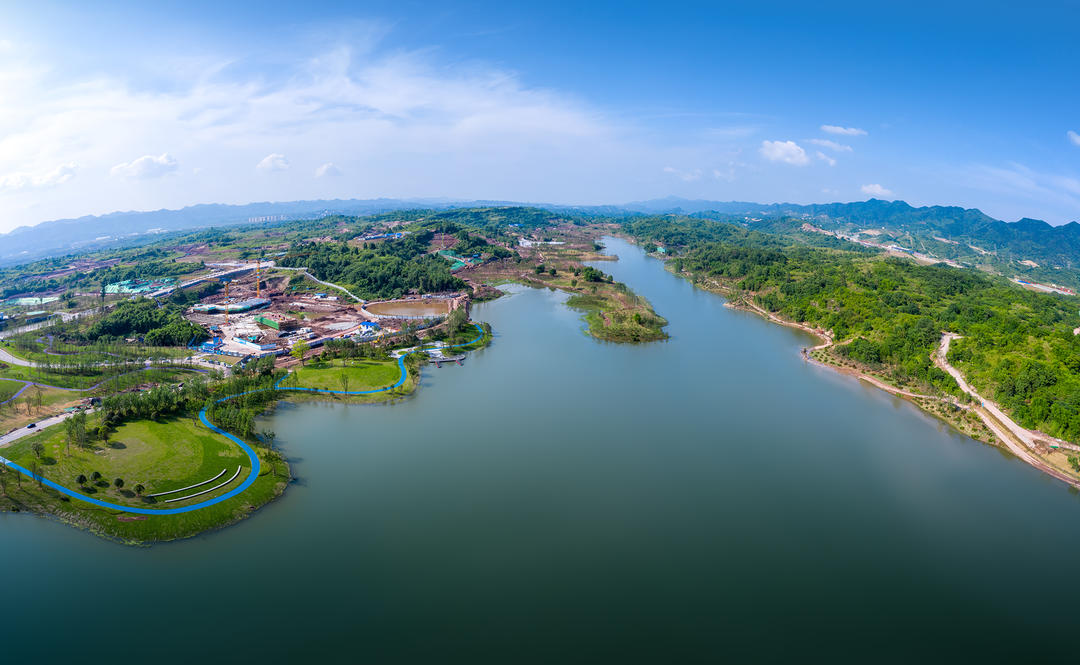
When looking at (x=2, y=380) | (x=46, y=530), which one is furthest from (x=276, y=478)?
(x=2, y=380)

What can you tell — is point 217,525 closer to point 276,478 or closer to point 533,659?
point 276,478

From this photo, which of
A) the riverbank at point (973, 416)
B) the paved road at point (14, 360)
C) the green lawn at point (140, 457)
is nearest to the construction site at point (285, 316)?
the paved road at point (14, 360)

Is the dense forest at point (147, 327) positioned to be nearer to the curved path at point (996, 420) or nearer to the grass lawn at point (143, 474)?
the grass lawn at point (143, 474)

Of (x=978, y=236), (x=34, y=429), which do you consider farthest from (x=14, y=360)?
(x=978, y=236)

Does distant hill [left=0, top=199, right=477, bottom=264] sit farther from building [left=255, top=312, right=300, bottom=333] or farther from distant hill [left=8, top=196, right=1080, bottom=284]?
building [left=255, top=312, right=300, bottom=333]

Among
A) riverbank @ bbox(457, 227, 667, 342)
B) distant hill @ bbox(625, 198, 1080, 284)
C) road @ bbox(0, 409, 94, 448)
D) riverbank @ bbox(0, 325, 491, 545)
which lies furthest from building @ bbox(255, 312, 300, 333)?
distant hill @ bbox(625, 198, 1080, 284)

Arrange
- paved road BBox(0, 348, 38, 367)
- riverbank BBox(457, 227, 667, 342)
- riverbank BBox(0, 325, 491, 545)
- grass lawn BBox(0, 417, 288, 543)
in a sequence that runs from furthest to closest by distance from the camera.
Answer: riverbank BBox(457, 227, 667, 342)
paved road BBox(0, 348, 38, 367)
riverbank BBox(0, 325, 491, 545)
grass lawn BBox(0, 417, 288, 543)

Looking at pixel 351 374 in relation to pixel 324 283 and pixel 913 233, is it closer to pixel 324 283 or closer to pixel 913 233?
pixel 324 283
